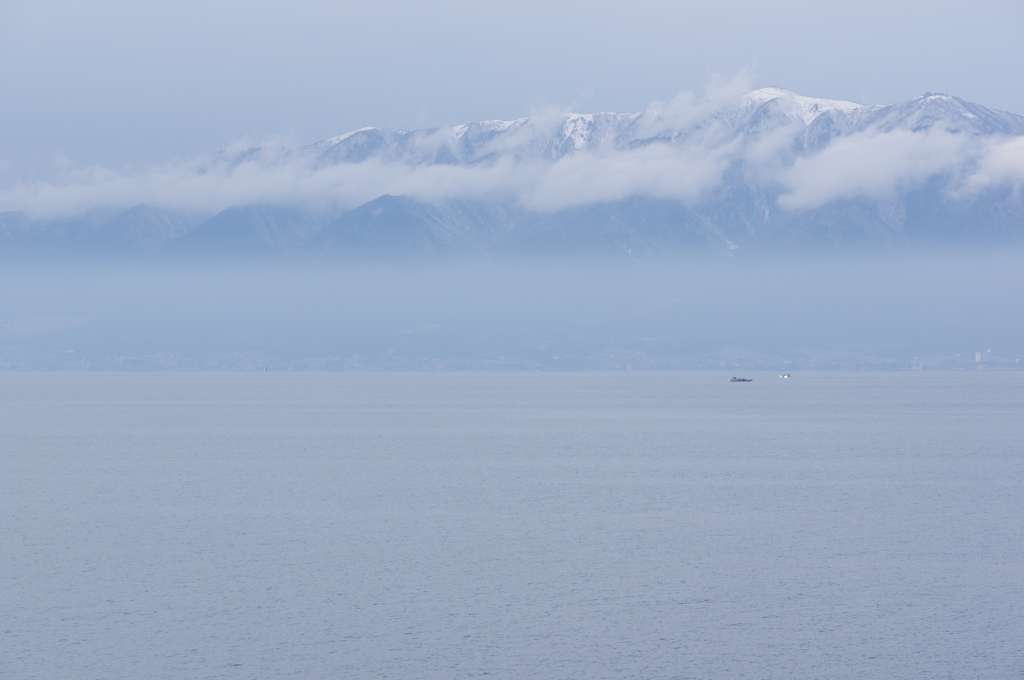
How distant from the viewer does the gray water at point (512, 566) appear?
1555 inches

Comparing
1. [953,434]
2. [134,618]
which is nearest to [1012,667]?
[134,618]

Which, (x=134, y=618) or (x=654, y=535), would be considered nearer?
(x=134, y=618)

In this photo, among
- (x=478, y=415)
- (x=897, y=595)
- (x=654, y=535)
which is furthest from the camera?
(x=478, y=415)

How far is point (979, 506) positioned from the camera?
71812mm

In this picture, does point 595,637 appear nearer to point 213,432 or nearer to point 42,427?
point 213,432

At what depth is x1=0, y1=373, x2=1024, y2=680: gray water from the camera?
39500mm

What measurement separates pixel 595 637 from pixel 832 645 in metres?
8.66

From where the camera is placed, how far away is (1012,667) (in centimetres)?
3831

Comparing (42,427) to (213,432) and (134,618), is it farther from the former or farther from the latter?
(134,618)

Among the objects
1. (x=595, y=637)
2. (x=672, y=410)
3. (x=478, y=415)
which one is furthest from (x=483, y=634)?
(x=672, y=410)

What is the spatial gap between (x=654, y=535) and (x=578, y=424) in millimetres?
96302

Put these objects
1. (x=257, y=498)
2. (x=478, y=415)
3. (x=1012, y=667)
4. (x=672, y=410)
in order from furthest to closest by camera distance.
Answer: (x=672, y=410) → (x=478, y=415) → (x=257, y=498) → (x=1012, y=667)

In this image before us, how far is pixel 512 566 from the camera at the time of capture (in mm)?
53062

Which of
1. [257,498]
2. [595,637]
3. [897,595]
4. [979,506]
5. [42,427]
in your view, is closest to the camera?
[595,637]
